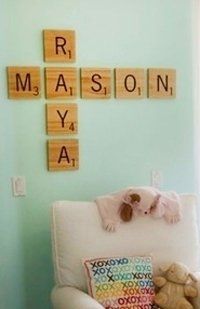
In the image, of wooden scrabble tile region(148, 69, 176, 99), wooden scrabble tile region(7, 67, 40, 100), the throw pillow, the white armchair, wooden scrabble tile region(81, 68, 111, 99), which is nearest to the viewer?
the throw pillow

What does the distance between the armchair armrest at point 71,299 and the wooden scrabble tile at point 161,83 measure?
1.23 m

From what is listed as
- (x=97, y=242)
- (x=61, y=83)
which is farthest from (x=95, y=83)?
(x=97, y=242)

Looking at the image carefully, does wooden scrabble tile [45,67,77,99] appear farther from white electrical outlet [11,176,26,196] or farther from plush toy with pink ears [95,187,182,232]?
plush toy with pink ears [95,187,182,232]

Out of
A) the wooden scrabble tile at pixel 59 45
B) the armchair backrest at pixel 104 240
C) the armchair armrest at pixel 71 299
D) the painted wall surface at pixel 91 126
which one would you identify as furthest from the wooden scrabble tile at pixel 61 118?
the armchair armrest at pixel 71 299

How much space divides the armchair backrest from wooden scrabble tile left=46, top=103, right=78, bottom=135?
46 cm

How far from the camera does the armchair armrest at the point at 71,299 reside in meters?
1.87

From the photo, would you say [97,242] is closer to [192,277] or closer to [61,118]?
[192,277]

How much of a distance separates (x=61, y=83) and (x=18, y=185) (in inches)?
24.7

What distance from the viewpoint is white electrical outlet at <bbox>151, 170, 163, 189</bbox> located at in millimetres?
A: 2672

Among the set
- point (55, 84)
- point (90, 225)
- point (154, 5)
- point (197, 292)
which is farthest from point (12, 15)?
point (197, 292)

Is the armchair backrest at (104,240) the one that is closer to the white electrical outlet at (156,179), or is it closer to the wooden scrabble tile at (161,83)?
the white electrical outlet at (156,179)

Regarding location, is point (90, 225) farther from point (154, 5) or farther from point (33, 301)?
point (154, 5)

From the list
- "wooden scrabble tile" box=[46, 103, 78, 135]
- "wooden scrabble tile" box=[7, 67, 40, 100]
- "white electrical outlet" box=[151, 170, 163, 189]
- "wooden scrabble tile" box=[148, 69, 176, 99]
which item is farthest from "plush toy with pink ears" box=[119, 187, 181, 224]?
"wooden scrabble tile" box=[7, 67, 40, 100]

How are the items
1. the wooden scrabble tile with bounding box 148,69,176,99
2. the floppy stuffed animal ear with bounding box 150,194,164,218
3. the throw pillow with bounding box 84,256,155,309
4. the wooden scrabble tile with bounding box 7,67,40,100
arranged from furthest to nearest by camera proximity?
the wooden scrabble tile with bounding box 148,69,176,99
the wooden scrabble tile with bounding box 7,67,40,100
the floppy stuffed animal ear with bounding box 150,194,164,218
the throw pillow with bounding box 84,256,155,309
